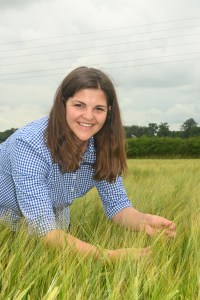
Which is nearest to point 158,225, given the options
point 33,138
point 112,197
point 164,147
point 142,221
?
point 142,221

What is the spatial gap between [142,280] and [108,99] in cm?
87

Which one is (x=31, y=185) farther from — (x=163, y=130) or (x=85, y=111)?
(x=163, y=130)

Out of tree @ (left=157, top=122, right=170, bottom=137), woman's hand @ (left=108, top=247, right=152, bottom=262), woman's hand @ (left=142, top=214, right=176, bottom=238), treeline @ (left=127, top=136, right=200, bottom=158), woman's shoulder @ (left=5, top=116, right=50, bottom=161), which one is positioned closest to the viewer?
woman's hand @ (left=108, top=247, right=152, bottom=262)

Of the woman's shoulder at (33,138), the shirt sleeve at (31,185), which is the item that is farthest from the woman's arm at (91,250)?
the woman's shoulder at (33,138)

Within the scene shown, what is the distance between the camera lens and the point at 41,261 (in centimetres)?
135

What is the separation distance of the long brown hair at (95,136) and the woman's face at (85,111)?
→ 0.08 ft

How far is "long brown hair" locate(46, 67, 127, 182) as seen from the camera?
6.22ft

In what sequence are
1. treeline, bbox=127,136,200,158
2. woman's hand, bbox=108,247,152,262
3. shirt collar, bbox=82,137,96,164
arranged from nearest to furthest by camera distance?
woman's hand, bbox=108,247,152,262 → shirt collar, bbox=82,137,96,164 → treeline, bbox=127,136,200,158

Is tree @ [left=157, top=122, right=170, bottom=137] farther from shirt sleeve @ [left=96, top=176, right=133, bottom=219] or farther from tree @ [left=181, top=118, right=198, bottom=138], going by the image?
shirt sleeve @ [left=96, top=176, right=133, bottom=219]

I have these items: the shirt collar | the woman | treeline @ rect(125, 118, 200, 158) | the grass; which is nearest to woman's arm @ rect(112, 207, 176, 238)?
the woman

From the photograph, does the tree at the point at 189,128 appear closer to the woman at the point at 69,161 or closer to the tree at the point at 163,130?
the tree at the point at 163,130

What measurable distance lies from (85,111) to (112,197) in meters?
0.57

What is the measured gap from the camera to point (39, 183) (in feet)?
6.03

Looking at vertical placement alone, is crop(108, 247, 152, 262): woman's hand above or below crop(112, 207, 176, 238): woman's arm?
above
